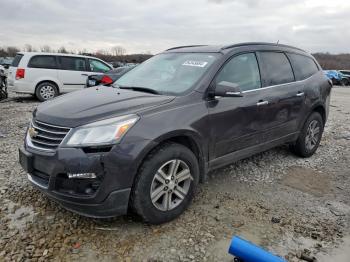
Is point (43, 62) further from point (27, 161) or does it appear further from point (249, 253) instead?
point (249, 253)

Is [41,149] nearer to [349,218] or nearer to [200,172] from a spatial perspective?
[200,172]

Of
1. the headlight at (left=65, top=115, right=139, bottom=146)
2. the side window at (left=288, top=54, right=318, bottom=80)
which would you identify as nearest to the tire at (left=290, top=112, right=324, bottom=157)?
the side window at (left=288, top=54, right=318, bottom=80)

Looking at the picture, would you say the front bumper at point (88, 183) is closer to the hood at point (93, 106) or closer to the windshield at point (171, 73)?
the hood at point (93, 106)

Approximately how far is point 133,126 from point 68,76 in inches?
369

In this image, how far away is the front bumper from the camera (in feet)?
8.91

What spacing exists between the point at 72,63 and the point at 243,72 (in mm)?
8917

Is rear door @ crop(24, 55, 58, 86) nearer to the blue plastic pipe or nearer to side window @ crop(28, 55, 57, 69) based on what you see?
side window @ crop(28, 55, 57, 69)

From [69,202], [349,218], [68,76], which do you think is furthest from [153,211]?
[68,76]

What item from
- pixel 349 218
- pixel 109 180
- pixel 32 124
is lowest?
pixel 349 218

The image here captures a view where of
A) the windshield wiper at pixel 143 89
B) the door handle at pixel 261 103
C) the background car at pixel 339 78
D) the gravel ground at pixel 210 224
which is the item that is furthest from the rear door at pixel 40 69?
the background car at pixel 339 78

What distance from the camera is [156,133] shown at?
9.66 ft

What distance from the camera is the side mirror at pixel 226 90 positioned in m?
3.38

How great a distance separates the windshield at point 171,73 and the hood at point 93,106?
0.85ft

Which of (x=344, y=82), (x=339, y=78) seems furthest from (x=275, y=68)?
(x=344, y=82)
